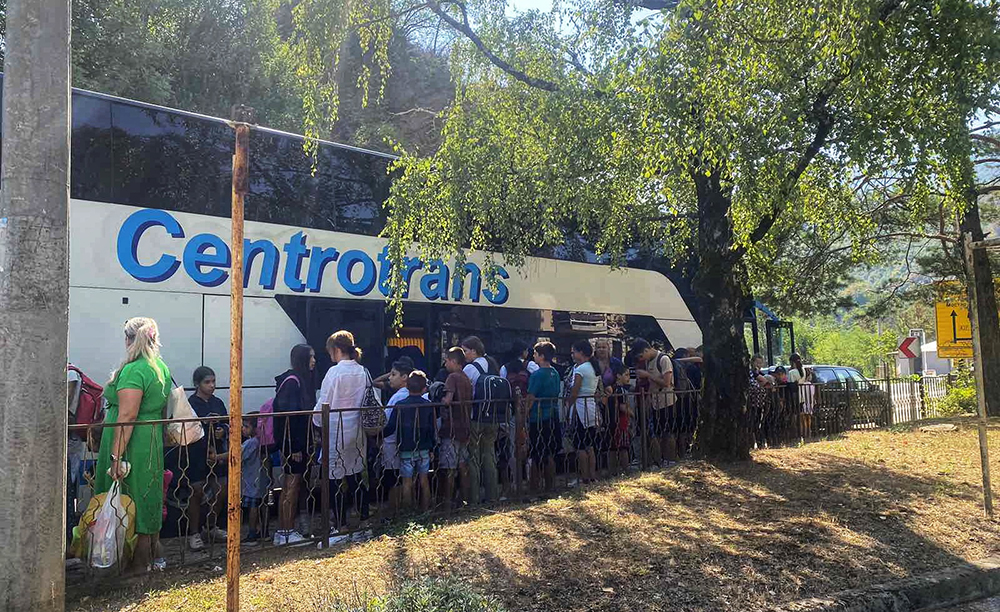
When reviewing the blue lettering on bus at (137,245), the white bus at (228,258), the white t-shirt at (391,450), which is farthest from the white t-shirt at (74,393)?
the white t-shirt at (391,450)

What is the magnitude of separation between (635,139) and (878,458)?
5.88 meters

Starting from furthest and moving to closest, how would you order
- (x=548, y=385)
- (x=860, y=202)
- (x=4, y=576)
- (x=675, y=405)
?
(x=860, y=202) → (x=675, y=405) → (x=548, y=385) → (x=4, y=576)

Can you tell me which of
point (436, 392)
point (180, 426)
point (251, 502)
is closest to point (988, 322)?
point (436, 392)

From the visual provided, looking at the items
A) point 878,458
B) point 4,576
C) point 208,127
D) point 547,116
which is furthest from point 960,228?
point 4,576

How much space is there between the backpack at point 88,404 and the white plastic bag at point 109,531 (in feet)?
3.37

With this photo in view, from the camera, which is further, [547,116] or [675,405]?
[675,405]

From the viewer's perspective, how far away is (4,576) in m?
3.51

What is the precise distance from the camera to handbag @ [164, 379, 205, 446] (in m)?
5.79

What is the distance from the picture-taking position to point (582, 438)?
9180mm

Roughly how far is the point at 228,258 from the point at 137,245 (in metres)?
0.93

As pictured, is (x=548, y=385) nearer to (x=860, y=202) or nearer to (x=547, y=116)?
(x=547, y=116)

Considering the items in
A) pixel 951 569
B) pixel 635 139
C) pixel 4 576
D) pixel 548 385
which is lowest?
pixel 951 569

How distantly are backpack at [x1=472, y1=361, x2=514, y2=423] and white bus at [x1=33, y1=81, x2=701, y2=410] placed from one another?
4.97 feet

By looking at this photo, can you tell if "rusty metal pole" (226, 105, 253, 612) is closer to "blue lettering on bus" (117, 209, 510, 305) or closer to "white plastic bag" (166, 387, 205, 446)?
"white plastic bag" (166, 387, 205, 446)
